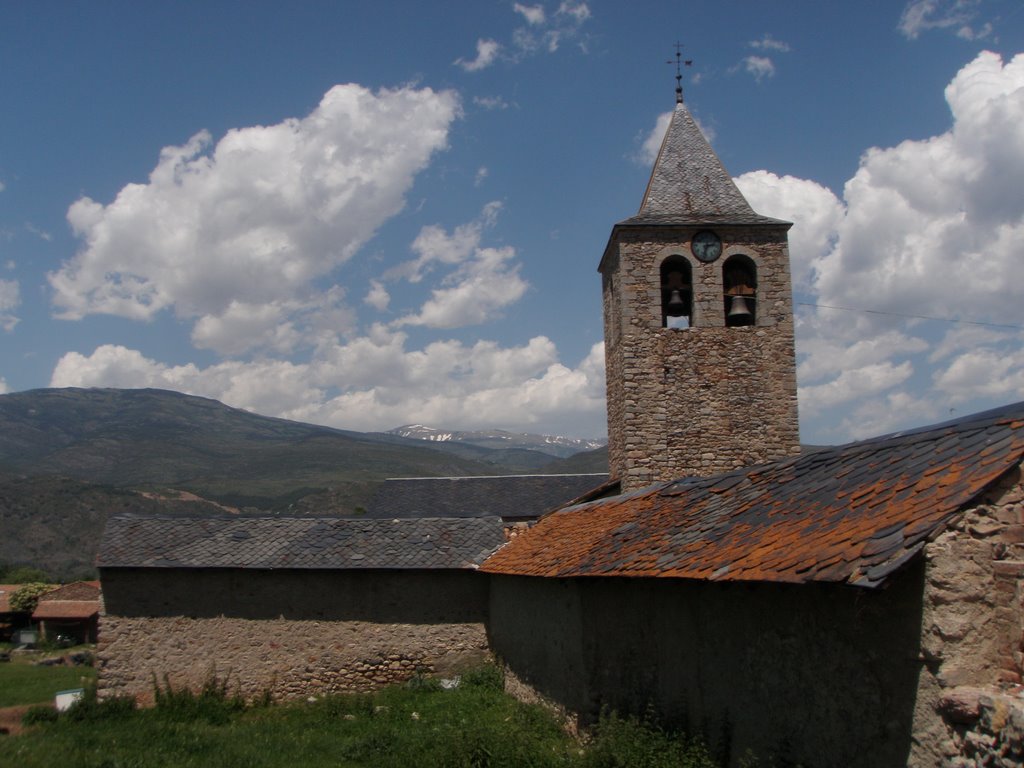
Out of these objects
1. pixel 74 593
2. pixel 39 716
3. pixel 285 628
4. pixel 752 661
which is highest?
pixel 752 661

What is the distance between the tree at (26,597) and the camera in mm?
39812

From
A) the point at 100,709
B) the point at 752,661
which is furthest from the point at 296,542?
the point at 752,661

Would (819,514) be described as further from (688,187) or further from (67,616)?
(67,616)

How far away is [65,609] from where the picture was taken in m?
38.3

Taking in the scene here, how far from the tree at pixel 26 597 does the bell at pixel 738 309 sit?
36.1 m

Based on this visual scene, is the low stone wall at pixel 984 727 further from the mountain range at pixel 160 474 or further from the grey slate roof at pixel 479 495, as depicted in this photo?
the mountain range at pixel 160 474

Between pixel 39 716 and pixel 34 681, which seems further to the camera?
pixel 34 681

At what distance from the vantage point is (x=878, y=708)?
551 cm

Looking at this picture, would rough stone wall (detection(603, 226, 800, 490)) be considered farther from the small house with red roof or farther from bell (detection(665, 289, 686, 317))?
the small house with red roof

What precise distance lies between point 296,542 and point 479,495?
13.6m

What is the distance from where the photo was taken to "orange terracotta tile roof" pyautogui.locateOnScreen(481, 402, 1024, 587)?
543 cm

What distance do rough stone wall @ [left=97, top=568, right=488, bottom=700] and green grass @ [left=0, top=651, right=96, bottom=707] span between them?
5304 millimetres

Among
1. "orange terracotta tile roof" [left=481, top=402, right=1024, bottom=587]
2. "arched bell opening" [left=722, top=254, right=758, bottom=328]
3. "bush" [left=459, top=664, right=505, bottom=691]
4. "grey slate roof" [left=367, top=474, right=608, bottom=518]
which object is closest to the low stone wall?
"orange terracotta tile roof" [left=481, top=402, right=1024, bottom=587]

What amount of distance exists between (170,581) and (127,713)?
2.06 m
